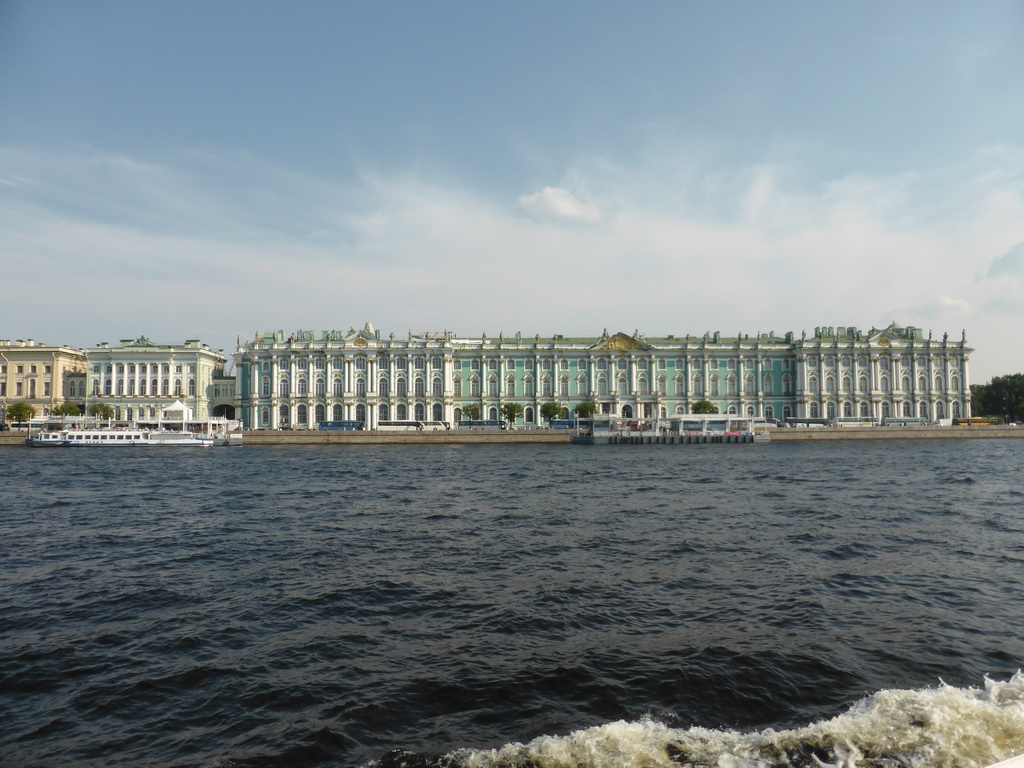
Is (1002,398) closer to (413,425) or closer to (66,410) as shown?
(413,425)

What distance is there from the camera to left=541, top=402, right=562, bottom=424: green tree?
216ft

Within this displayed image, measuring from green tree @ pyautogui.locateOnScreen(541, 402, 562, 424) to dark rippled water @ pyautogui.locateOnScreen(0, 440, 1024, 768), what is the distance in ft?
158

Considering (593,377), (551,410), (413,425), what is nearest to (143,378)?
(413,425)

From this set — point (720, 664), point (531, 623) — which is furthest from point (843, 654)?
point (531, 623)

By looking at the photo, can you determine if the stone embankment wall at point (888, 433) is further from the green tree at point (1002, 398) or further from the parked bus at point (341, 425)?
the parked bus at point (341, 425)

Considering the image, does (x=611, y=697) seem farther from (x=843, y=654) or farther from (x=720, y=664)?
(x=843, y=654)

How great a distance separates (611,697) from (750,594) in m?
4.20

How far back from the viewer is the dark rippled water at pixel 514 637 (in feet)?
18.3

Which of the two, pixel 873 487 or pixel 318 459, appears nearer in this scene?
pixel 873 487

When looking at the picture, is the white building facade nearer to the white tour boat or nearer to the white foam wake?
the white tour boat

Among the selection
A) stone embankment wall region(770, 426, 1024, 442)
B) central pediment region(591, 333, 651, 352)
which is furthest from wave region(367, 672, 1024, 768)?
central pediment region(591, 333, 651, 352)

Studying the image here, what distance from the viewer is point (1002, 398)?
245ft

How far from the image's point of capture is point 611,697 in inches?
249

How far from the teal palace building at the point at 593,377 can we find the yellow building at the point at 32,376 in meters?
18.8
